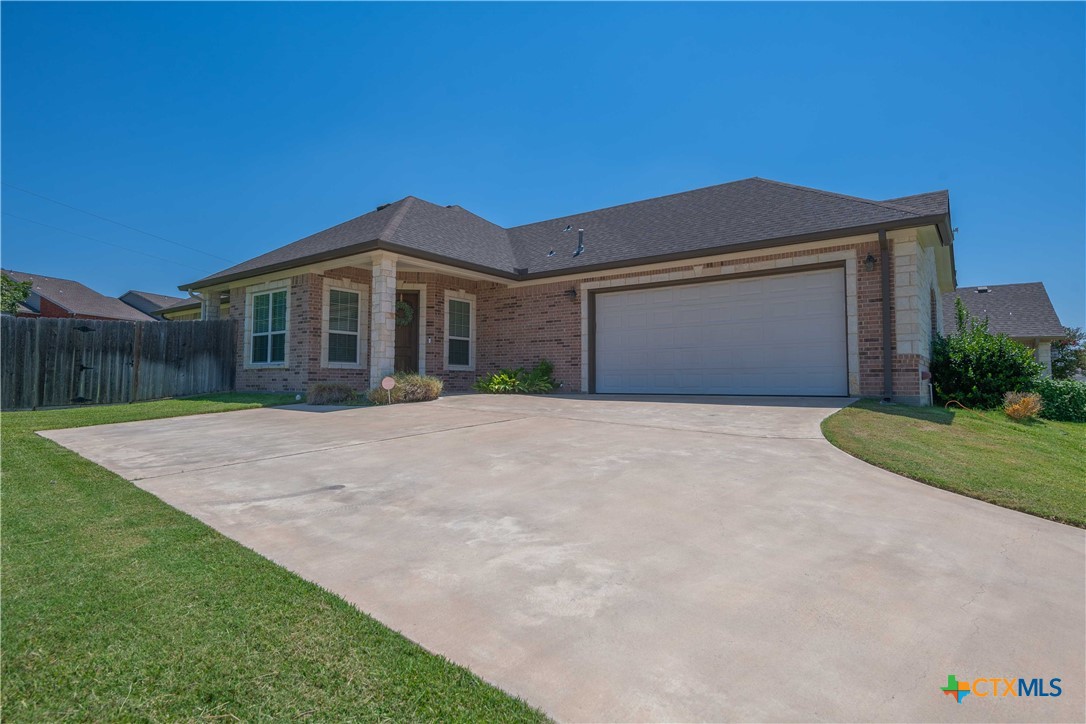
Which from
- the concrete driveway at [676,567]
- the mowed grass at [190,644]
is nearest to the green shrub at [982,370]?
the concrete driveway at [676,567]

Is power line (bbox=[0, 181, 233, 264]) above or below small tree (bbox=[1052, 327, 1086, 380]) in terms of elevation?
above

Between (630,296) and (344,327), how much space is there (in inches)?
277

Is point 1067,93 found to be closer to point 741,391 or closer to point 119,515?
point 741,391

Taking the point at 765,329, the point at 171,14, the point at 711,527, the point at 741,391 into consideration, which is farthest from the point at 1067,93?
the point at 171,14

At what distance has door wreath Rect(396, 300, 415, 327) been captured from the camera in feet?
41.8

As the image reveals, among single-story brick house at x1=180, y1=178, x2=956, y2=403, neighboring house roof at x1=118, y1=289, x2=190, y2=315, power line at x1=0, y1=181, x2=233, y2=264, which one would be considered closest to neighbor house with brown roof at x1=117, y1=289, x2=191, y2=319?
neighboring house roof at x1=118, y1=289, x2=190, y2=315

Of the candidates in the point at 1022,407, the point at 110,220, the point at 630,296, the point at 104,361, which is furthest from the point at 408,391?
the point at 110,220

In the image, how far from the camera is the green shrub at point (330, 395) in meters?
9.79

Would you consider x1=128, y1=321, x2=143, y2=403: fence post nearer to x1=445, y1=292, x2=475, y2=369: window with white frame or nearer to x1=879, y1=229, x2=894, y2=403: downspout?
x1=445, y1=292, x2=475, y2=369: window with white frame

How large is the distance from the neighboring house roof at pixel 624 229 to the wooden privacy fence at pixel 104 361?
214cm

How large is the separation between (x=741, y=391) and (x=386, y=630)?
9.85 meters

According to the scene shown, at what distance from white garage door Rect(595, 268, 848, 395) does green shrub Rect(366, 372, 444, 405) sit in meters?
4.21

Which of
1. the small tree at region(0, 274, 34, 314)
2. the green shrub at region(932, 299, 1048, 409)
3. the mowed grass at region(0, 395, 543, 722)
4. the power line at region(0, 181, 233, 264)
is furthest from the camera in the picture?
the power line at region(0, 181, 233, 264)

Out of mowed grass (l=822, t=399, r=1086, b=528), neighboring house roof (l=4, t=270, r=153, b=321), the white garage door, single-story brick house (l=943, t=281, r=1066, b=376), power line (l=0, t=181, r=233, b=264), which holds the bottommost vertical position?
mowed grass (l=822, t=399, r=1086, b=528)
